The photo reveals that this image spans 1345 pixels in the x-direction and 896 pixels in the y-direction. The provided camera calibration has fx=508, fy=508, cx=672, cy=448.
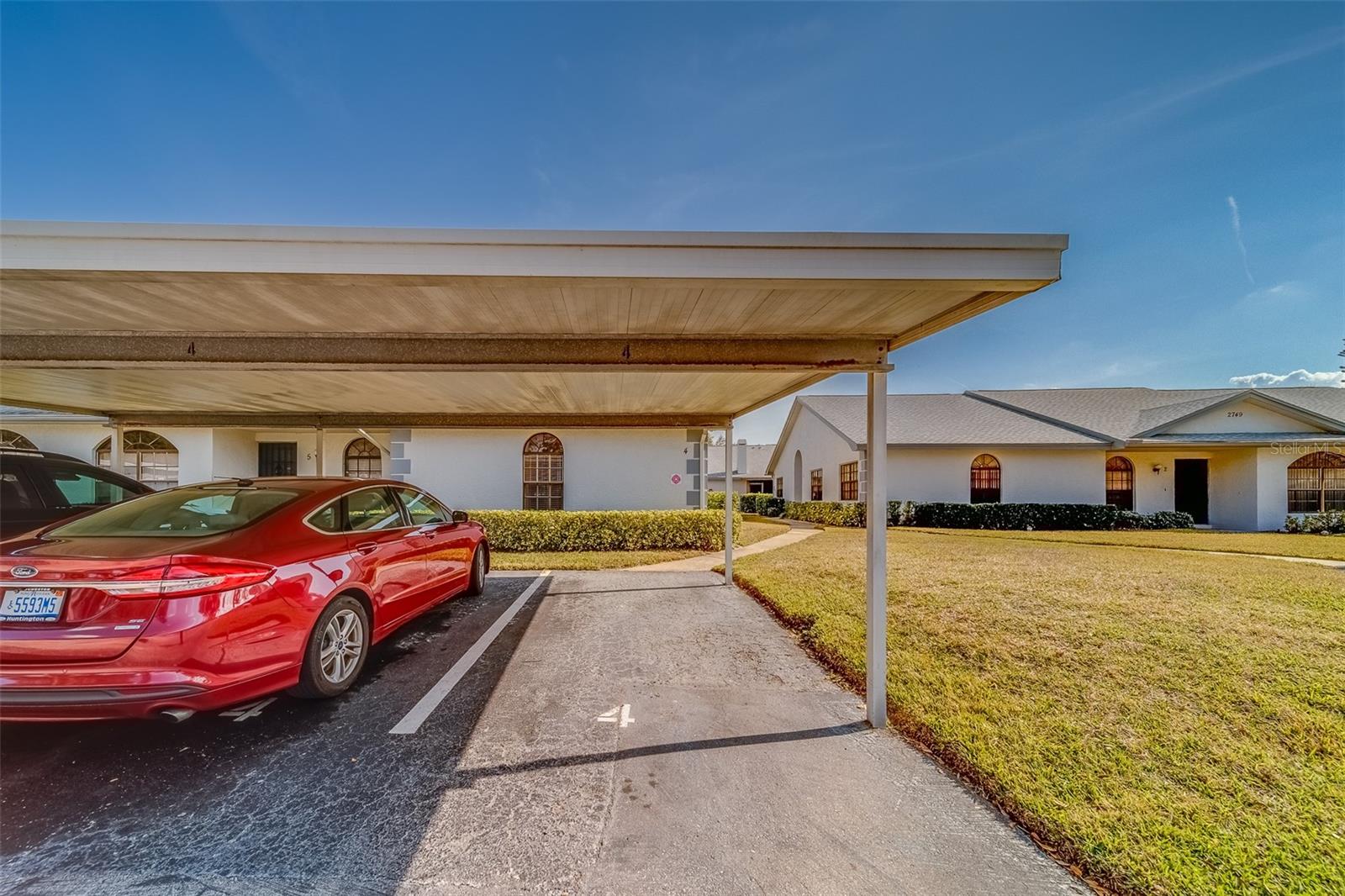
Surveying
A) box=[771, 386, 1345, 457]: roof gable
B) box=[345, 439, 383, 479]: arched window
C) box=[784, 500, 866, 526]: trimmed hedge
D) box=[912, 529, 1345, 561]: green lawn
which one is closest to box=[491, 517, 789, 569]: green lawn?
box=[345, 439, 383, 479]: arched window

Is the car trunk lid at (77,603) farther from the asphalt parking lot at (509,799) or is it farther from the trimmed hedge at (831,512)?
the trimmed hedge at (831,512)

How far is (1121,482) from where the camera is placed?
1731 cm

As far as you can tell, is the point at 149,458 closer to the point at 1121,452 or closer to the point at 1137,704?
the point at 1137,704

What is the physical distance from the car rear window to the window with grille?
16.6 meters

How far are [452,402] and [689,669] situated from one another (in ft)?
19.0

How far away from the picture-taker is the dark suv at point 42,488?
4.29 m

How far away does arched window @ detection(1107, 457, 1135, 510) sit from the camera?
677 inches

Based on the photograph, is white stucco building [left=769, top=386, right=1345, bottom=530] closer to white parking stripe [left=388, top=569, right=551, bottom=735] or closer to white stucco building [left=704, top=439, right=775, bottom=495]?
white parking stripe [left=388, top=569, right=551, bottom=735]

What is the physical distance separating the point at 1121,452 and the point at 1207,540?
190 inches

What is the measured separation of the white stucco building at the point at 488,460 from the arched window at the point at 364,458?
0.07 metres

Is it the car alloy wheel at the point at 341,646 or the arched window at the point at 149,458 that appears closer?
the car alloy wheel at the point at 341,646

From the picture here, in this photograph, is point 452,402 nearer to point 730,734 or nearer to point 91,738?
point 91,738

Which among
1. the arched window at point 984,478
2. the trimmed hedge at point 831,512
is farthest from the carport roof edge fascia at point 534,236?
the arched window at point 984,478

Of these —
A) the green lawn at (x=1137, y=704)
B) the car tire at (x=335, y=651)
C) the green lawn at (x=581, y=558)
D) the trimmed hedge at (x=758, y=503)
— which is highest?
the car tire at (x=335, y=651)
